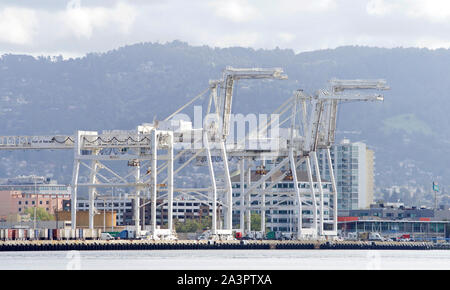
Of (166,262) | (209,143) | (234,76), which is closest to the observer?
(166,262)

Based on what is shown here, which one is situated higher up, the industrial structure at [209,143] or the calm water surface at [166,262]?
the industrial structure at [209,143]

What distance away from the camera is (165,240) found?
110 metres

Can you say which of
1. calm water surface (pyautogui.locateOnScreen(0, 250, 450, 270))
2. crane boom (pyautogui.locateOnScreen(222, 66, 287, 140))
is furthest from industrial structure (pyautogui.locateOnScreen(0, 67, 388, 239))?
calm water surface (pyautogui.locateOnScreen(0, 250, 450, 270))

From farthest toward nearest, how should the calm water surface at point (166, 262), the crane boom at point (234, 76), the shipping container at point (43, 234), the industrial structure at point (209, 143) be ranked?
the shipping container at point (43, 234) → the crane boom at point (234, 76) → the industrial structure at point (209, 143) → the calm water surface at point (166, 262)

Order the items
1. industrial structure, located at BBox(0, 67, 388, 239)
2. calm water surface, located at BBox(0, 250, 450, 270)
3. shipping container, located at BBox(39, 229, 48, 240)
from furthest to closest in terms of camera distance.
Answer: shipping container, located at BBox(39, 229, 48, 240) < industrial structure, located at BBox(0, 67, 388, 239) < calm water surface, located at BBox(0, 250, 450, 270)

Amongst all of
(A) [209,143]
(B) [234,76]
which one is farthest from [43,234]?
(B) [234,76]

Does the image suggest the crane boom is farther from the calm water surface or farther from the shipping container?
the shipping container

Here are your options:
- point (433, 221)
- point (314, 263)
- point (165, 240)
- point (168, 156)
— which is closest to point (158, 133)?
point (168, 156)

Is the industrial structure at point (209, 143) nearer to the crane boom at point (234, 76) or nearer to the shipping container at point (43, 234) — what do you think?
the crane boom at point (234, 76)

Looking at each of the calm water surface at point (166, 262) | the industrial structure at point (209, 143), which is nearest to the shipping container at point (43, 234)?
the industrial structure at point (209, 143)

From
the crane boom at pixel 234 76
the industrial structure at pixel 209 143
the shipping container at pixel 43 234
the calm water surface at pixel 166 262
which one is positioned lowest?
the calm water surface at pixel 166 262

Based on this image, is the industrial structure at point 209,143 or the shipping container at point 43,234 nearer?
the industrial structure at point 209,143

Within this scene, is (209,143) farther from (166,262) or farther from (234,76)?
(166,262)
